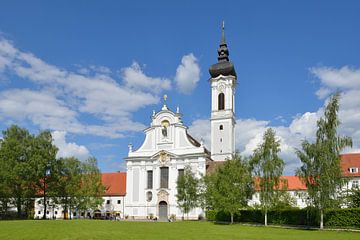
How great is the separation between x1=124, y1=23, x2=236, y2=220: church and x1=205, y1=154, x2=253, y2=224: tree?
53.1 ft

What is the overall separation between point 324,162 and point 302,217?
6178mm

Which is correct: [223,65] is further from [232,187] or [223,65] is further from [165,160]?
[232,187]

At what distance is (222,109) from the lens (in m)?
76.3

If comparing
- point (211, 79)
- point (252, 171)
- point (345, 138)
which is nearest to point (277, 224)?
point (252, 171)

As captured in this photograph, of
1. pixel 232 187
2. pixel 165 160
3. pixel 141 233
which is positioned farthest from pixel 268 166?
pixel 165 160

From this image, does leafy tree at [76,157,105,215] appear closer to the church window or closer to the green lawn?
the church window

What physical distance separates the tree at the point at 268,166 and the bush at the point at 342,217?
6.70 m

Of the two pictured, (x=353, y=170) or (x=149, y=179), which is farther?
(x=149, y=179)

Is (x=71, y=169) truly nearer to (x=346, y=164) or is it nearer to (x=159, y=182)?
(x=159, y=182)

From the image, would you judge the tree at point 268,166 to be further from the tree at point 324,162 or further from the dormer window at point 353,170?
the dormer window at point 353,170

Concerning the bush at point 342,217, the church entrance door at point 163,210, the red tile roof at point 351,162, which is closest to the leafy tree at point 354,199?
the bush at point 342,217

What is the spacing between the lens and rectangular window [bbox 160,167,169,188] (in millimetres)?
69125

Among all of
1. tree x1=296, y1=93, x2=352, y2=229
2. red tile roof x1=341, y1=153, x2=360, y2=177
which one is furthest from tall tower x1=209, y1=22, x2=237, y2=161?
tree x1=296, y1=93, x2=352, y2=229

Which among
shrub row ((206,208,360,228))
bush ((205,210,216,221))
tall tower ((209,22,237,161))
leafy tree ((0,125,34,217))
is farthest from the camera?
tall tower ((209,22,237,161))
